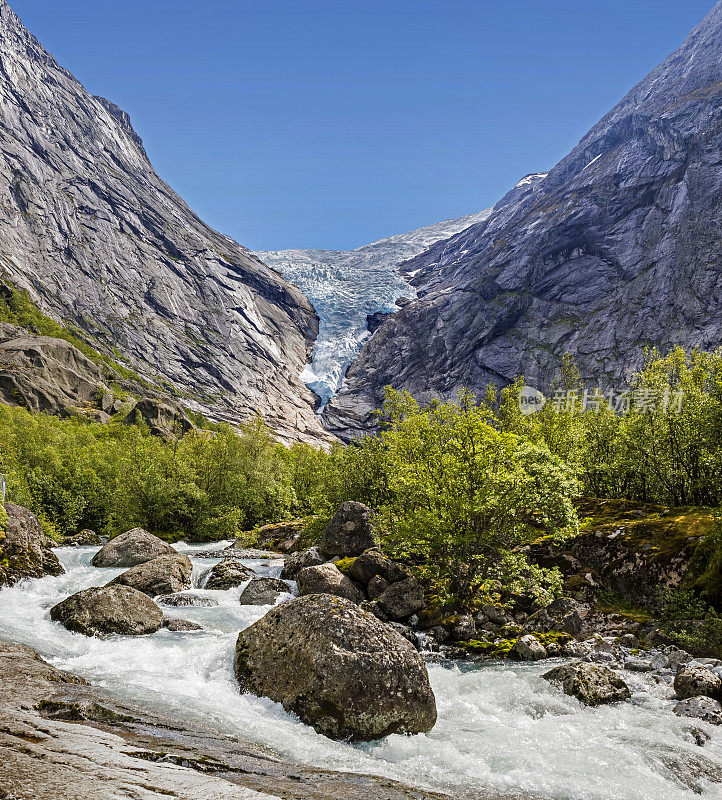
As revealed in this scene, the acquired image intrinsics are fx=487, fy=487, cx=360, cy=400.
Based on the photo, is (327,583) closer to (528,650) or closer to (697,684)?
(528,650)

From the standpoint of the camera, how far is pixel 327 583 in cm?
2466

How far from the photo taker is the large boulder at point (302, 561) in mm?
30219

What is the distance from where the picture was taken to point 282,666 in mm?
13500

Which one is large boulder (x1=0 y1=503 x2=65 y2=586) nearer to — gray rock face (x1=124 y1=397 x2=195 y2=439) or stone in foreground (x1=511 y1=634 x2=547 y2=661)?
stone in foreground (x1=511 y1=634 x2=547 y2=661)

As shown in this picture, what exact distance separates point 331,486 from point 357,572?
13.5 metres

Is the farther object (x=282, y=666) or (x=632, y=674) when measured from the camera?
(x=632, y=674)

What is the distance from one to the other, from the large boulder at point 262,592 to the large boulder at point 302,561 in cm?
305

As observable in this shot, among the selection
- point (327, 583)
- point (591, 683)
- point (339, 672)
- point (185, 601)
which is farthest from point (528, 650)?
point (185, 601)

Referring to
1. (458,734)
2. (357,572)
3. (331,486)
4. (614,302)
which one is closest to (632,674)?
(458,734)

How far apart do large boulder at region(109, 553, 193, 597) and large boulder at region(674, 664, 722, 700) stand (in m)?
23.4

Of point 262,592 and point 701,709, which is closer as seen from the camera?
point 701,709

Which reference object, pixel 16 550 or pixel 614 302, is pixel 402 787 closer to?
pixel 16 550

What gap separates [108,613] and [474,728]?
1420 cm

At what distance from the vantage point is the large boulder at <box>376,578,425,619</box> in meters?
22.1
